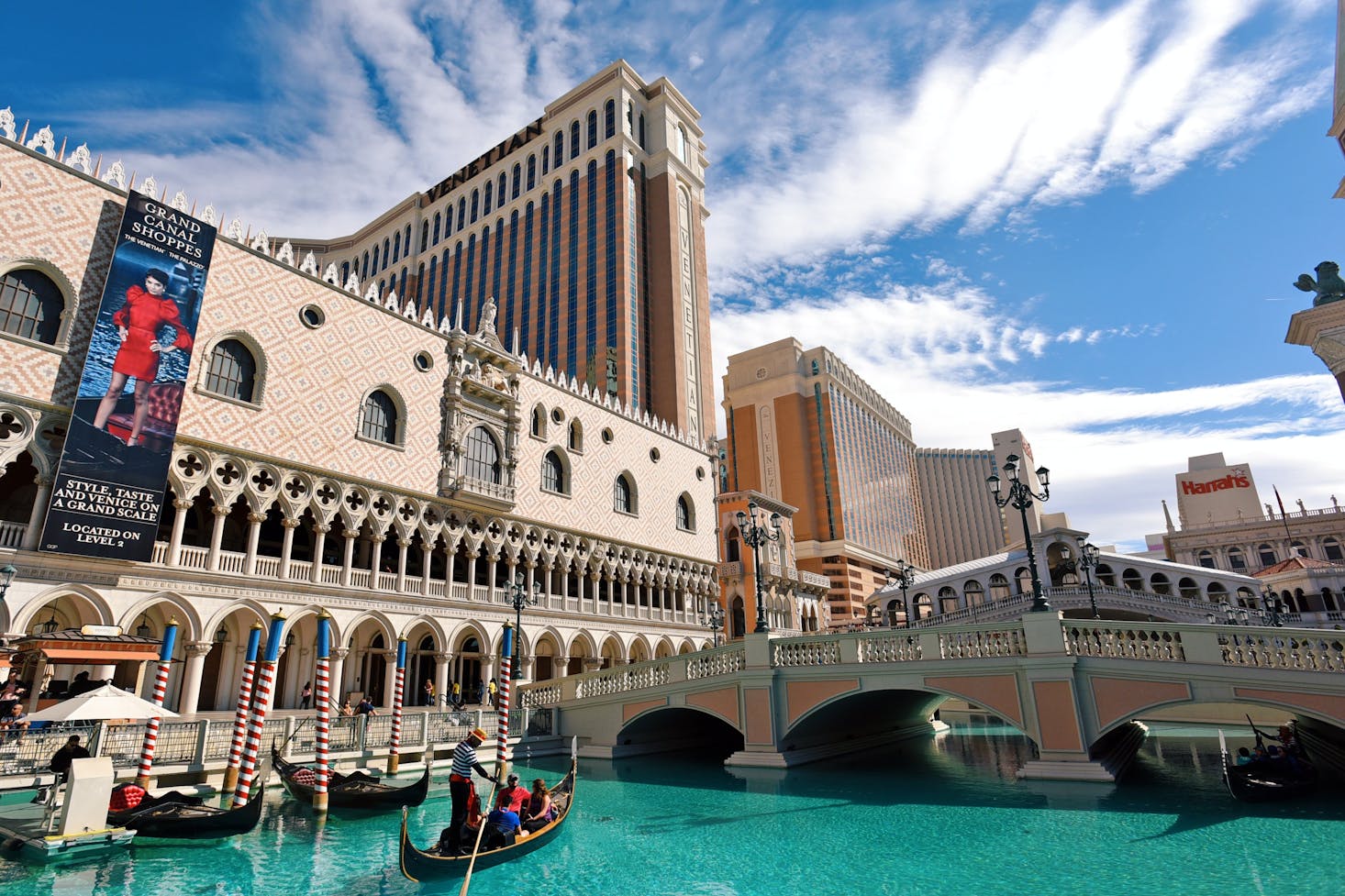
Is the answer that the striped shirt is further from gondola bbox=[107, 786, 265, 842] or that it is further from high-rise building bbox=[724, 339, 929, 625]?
high-rise building bbox=[724, 339, 929, 625]

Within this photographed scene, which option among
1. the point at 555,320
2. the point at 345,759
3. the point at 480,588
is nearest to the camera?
the point at 345,759

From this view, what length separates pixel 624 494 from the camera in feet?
115

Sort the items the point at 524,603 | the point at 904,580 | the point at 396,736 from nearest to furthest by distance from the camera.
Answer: the point at 396,736, the point at 524,603, the point at 904,580

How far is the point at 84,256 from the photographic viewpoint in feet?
60.4

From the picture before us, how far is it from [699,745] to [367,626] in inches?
455

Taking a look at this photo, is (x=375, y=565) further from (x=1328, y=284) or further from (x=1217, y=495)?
(x=1217, y=495)

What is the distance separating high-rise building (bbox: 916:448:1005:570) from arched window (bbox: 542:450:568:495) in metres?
91.1

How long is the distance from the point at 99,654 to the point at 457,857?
1182 cm

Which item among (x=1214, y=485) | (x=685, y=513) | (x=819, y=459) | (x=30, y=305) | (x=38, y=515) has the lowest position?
(x=38, y=515)

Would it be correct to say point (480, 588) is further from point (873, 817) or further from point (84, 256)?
point (873, 817)

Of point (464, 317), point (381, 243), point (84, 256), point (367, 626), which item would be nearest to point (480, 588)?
point (367, 626)

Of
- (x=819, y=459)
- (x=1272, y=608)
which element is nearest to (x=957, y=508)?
(x=819, y=459)

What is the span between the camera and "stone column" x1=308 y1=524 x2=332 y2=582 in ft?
70.6

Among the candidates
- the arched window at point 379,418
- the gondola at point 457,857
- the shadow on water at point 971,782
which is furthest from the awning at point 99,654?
the gondola at point 457,857
